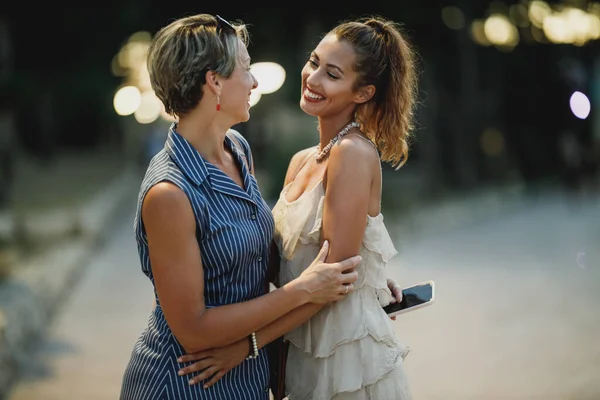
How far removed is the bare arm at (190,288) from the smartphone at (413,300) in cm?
40

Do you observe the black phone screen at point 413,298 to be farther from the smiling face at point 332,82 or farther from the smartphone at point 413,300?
the smiling face at point 332,82

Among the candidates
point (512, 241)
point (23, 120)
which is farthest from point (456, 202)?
point (23, 120)

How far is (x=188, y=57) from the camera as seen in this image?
233 centimetres

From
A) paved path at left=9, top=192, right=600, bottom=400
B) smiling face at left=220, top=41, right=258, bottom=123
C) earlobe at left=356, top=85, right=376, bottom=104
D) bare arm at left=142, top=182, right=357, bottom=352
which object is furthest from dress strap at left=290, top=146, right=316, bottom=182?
paved path at left=9, top=192, right=600, bottom=400

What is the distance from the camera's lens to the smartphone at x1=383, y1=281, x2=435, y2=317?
2809 millimetres

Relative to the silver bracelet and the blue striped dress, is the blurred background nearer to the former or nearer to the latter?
the blue striped dress

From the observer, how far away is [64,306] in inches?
343

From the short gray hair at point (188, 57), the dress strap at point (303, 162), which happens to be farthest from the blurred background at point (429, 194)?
the short gray hair at point (188, 57)

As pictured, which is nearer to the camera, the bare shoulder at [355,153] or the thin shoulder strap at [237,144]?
the bare shoulder at [355,153]

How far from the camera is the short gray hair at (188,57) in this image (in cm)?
233

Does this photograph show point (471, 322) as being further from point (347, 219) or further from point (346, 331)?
point (347, 219)

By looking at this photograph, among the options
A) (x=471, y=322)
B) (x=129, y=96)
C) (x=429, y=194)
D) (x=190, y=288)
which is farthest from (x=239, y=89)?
(x=429, y=194)

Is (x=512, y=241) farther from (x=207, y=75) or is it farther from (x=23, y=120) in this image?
(x=23, y=120)

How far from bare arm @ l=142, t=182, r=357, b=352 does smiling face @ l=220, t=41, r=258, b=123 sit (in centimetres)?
35
